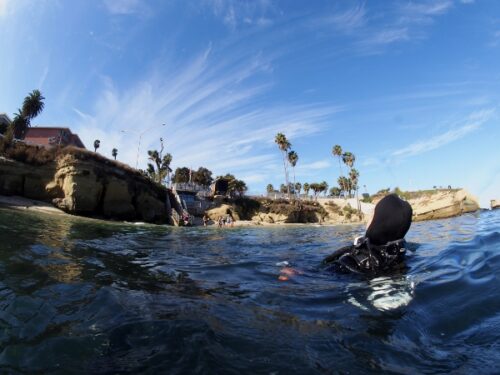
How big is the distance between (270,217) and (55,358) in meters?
53.2

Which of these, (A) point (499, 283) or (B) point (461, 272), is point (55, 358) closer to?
(A) point (499, 283)

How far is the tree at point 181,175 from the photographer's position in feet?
259

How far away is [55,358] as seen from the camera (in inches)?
94.7

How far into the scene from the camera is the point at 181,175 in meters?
79.4

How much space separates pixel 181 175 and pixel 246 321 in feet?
256

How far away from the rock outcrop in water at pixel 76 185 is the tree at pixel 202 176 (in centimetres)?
3939

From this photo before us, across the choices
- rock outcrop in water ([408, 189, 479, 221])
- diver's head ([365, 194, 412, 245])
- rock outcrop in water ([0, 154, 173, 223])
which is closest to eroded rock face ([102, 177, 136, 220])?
A: rock outcrop in water ([0, 154, 173, 223])

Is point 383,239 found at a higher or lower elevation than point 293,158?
lower

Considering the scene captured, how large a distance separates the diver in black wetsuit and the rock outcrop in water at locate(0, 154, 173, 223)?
31.4 metres

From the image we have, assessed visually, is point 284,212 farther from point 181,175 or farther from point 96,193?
point 181,175

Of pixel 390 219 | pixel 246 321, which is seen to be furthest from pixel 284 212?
pixel 246 321

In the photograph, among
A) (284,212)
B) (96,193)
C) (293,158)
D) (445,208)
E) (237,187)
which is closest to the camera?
(445,208)

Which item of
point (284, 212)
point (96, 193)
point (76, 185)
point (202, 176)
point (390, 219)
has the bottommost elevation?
point (390, 219)

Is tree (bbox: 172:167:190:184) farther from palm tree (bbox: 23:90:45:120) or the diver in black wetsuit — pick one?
the diver in black wetsuit
